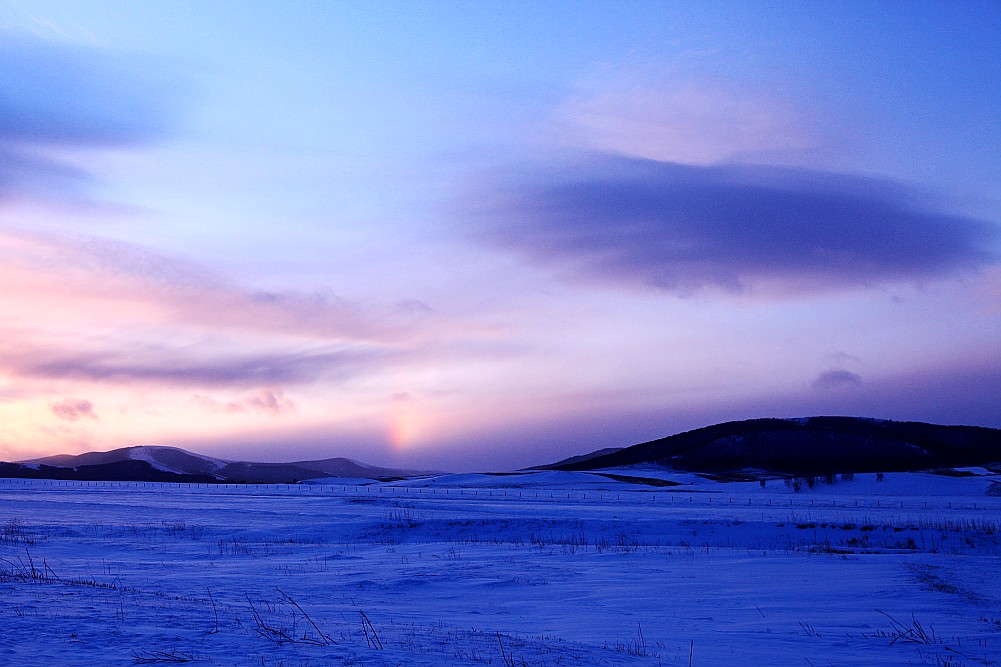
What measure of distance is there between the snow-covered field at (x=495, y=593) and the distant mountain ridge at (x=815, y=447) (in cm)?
8758

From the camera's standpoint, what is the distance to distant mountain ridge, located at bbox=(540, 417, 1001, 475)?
401 ft

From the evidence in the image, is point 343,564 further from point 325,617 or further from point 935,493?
point 935,493

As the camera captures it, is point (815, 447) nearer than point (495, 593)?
No

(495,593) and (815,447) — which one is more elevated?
(495,593)

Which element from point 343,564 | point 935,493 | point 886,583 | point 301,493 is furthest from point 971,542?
point 301,493

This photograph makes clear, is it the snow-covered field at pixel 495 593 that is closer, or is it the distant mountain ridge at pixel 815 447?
the snow-covered field at pixel 495 593

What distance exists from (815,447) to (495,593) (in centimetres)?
12781

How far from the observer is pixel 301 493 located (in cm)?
6838

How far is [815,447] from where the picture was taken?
13225cm

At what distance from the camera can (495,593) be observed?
53.5ft

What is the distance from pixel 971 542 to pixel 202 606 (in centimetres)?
2999

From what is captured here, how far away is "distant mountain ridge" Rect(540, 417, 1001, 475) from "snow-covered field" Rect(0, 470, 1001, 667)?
8758cm

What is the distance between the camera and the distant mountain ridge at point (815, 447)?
4818 inches

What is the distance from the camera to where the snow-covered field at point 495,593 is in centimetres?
915
